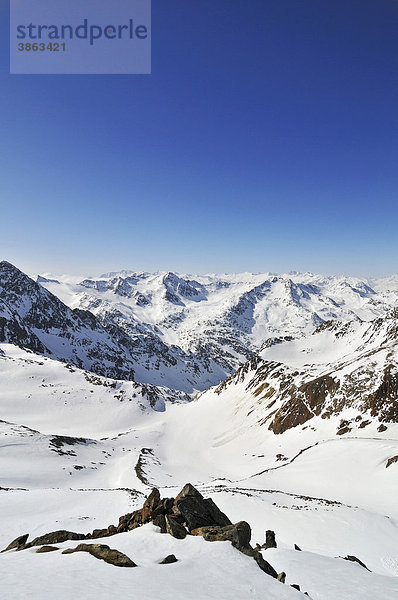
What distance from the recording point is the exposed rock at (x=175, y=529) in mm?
12609

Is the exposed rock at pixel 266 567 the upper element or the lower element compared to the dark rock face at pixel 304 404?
upper

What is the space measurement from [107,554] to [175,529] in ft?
13.4

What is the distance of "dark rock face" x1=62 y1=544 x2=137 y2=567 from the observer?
9.23m

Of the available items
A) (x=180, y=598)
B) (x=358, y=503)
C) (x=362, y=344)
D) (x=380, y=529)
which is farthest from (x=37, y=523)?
(x=362, y=344)

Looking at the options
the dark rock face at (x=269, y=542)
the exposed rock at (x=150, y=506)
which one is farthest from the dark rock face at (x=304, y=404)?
the exposed rock at (x=150, y=506)

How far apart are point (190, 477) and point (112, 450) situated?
84.9 feet

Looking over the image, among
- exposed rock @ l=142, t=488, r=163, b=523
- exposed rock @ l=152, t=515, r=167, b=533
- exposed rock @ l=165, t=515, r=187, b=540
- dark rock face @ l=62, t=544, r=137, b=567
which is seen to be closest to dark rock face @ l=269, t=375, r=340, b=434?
exposed rock @ l=142, t=488, r=163, b=523

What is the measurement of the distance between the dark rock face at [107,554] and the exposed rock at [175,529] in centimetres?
353

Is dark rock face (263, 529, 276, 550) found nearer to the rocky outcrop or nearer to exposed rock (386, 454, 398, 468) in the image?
the rocky outcrop

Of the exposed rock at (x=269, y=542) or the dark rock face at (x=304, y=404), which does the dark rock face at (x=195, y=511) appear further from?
the dark rock face at (x=304, y=404)

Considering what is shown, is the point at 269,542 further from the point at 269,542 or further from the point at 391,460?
the point at 391,460

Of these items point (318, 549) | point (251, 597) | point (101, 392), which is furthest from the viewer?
point (101, 392)

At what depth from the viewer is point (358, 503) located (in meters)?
27.6

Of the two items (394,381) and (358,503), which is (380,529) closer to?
(358,503)
